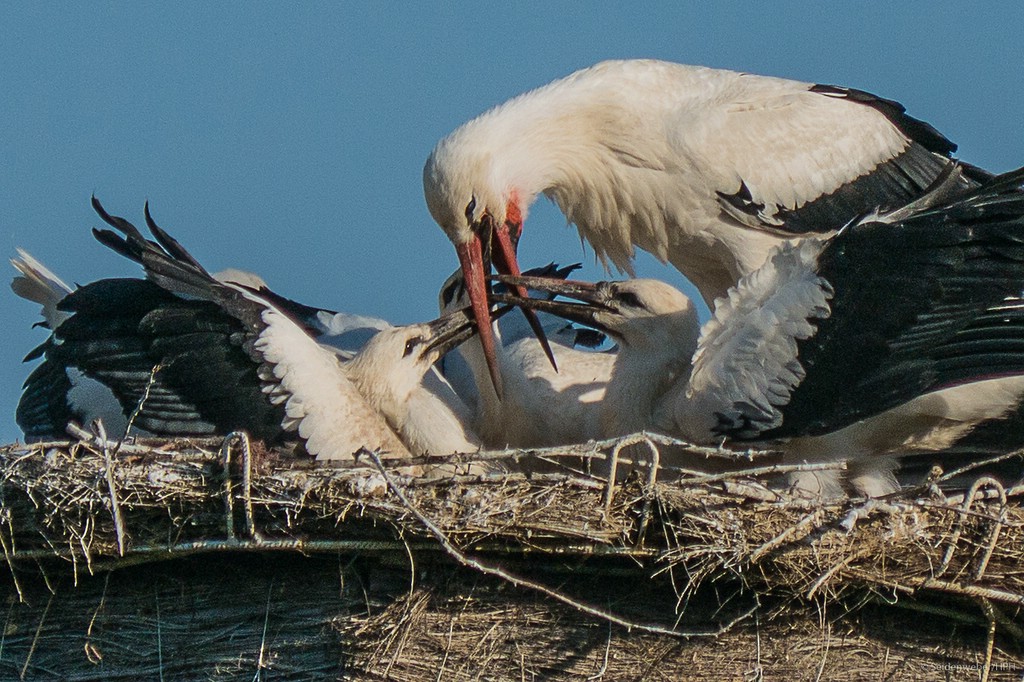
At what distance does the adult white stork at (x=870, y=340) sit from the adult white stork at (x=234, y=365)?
103 cm

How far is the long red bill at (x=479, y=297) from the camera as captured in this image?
6.51 meters

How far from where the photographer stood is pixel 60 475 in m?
5.36

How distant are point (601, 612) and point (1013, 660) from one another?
1.23 meters

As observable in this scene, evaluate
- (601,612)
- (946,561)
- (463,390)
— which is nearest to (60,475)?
(601,612)

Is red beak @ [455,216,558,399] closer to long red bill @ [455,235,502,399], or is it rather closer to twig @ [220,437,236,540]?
long red bill @ [455,235,502,399]

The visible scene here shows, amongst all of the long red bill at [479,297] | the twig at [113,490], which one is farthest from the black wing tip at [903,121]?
the twig at [113,490]

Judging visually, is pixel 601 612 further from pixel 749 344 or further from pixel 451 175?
pixel 451 175

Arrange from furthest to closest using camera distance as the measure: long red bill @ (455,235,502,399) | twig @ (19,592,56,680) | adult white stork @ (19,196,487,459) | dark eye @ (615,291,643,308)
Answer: dark eye @ (615,291,643,308)
long red bill @ (455,235,502,399)
adult white stork @ (19,196,487,459)
twig @ (19,592,56,680)

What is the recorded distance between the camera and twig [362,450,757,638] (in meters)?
4.99

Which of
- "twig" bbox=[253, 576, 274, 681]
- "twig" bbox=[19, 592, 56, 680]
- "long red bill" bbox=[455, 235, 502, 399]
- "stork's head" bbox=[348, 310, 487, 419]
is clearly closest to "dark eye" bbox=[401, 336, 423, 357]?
Answer: "stork's head" bbox=[348, 310, 487, 419]

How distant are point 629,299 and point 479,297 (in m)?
0.58

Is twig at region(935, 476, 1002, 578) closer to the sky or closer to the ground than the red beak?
closer to the ground

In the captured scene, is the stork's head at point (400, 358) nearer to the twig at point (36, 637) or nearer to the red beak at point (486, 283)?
the red beak at point (486, 283)

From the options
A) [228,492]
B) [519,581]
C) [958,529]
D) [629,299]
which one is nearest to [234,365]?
[228,492]
